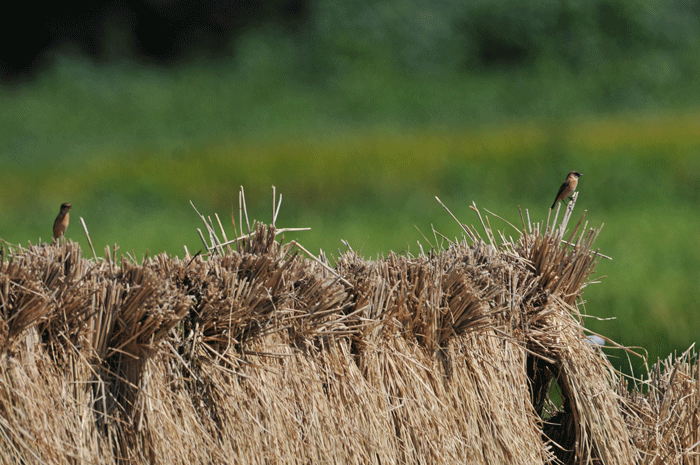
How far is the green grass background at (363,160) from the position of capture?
9.77m

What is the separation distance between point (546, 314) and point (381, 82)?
55.2ft

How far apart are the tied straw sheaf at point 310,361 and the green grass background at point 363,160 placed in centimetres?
423

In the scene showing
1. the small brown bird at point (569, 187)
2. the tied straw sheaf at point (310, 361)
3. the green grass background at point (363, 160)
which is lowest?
the tied straw sheaf at point (310, 361)

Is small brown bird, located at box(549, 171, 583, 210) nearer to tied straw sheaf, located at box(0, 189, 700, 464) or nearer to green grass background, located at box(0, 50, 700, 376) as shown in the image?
tied straw sheaf, located at box(0, 189, 700, 464)

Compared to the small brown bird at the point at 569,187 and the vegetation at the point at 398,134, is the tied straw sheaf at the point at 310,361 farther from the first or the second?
the vegetation at the point at 398,134

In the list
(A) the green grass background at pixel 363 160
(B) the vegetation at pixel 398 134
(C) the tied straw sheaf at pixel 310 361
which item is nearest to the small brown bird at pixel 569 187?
(C) the tied straw sheaf at pixel 310 361

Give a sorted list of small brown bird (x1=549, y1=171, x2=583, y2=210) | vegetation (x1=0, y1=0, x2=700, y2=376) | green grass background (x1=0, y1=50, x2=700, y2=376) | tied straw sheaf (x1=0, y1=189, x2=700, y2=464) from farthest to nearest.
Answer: vegetation (x1=0, y1=0, x2=700, y2=376) < green grass background (x1=0, y1=50, x2=700, y2=376) < small brown bird (x1=549, y1=171, x2=583, y2=210) < tied straw sheaf (x1=0, y1=189, x2=700, y2=464)

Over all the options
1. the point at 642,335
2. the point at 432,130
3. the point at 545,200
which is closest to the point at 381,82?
the point at 432,130

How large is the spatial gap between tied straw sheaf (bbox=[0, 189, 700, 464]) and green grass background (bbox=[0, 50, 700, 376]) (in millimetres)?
4228

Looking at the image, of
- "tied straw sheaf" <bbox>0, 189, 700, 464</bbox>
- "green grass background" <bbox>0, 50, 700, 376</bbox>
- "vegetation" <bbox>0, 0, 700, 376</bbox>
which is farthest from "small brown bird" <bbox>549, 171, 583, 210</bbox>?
"vegetation" <bbox>0, 0, 700, 376</bbox>

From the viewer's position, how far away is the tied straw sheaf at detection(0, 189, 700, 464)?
180cm

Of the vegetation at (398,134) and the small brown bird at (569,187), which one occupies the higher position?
the vegetation at (398,134)

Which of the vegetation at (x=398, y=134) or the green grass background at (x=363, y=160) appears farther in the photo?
the vegetation at (x=398, y=134)

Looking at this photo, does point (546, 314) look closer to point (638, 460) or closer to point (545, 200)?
point (638, 460)
